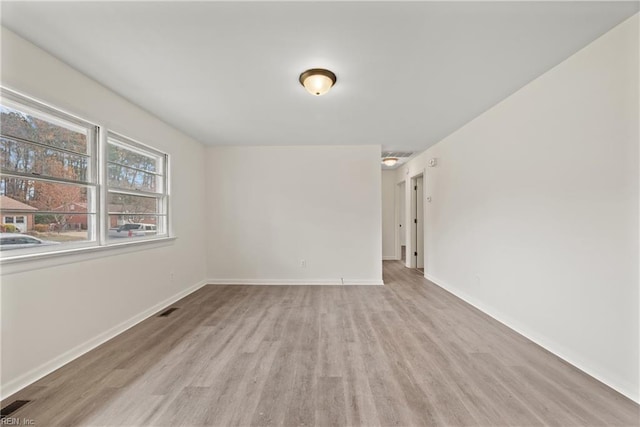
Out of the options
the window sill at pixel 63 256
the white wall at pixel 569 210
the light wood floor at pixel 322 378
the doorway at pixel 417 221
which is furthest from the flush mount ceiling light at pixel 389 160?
the window sill at pixel 63 256

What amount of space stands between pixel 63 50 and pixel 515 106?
409 cm

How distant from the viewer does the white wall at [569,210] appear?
68.6 inches

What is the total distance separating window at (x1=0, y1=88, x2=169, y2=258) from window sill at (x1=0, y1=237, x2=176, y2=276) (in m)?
0.10

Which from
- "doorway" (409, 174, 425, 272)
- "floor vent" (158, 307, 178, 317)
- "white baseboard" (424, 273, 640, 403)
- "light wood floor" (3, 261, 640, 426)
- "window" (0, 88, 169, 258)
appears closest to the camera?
"light wood floor" (3, 261, 640, 426)

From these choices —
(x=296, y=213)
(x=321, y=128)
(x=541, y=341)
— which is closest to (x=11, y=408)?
(x=296, y=213)

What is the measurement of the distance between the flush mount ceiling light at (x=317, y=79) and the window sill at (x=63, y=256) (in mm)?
2482

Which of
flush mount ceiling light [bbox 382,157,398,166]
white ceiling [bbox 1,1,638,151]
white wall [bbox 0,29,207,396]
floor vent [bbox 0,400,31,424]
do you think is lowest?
floor vent [bbox 0,400,31,424]

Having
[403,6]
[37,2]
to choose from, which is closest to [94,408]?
[37,2]

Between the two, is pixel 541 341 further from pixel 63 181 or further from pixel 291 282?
pixel 63 181

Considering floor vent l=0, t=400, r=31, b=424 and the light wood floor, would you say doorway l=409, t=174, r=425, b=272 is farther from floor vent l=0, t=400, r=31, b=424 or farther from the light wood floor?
floor vent l=0, t=400, r=31, b=424

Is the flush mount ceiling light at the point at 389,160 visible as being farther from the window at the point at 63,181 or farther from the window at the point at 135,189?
the window at the point at 63,181

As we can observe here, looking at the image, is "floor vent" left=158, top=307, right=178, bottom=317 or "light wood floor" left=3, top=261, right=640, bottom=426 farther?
"floor vent" left=158, top=307, right=178, bottom=317

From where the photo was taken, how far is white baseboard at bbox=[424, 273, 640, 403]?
5.69ft

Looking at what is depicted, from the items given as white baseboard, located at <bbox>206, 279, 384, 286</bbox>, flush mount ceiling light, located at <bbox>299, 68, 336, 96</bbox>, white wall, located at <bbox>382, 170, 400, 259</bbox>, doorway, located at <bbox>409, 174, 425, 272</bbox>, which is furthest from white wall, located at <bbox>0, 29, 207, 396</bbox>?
white wall, located at <bbox>382, 170, 400, 259</bbox>
